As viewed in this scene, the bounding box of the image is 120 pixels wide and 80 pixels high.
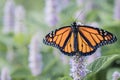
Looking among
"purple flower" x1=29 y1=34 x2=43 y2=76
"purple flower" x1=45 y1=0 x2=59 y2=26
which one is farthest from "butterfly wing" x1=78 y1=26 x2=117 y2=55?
"purple flower" x1=45 y1=0 x2=59 y2=26

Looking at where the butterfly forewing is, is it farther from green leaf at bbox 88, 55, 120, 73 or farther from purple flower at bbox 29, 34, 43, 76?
purple flower at bbox 29, 34, 43, 76

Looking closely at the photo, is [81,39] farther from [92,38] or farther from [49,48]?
[49,48]

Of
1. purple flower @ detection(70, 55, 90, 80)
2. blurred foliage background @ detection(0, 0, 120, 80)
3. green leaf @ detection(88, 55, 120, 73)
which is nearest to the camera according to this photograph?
purple flower @ detection(70, 55, 90, 80)

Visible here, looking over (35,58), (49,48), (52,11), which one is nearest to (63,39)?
(35,58)

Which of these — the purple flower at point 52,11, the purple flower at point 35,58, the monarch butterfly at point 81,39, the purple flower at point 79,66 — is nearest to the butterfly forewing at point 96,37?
the monarch butterfly at point 81,39

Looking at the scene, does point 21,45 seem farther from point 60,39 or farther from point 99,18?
point 60,39

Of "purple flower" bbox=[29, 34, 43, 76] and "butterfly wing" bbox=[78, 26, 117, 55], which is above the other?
"purple flower" bbox=[29, 34, 43, 76]

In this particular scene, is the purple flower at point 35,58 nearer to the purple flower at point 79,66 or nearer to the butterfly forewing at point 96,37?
the butterfly forewing at point 96,37

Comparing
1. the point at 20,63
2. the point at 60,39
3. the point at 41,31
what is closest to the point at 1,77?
the point at 60,39
